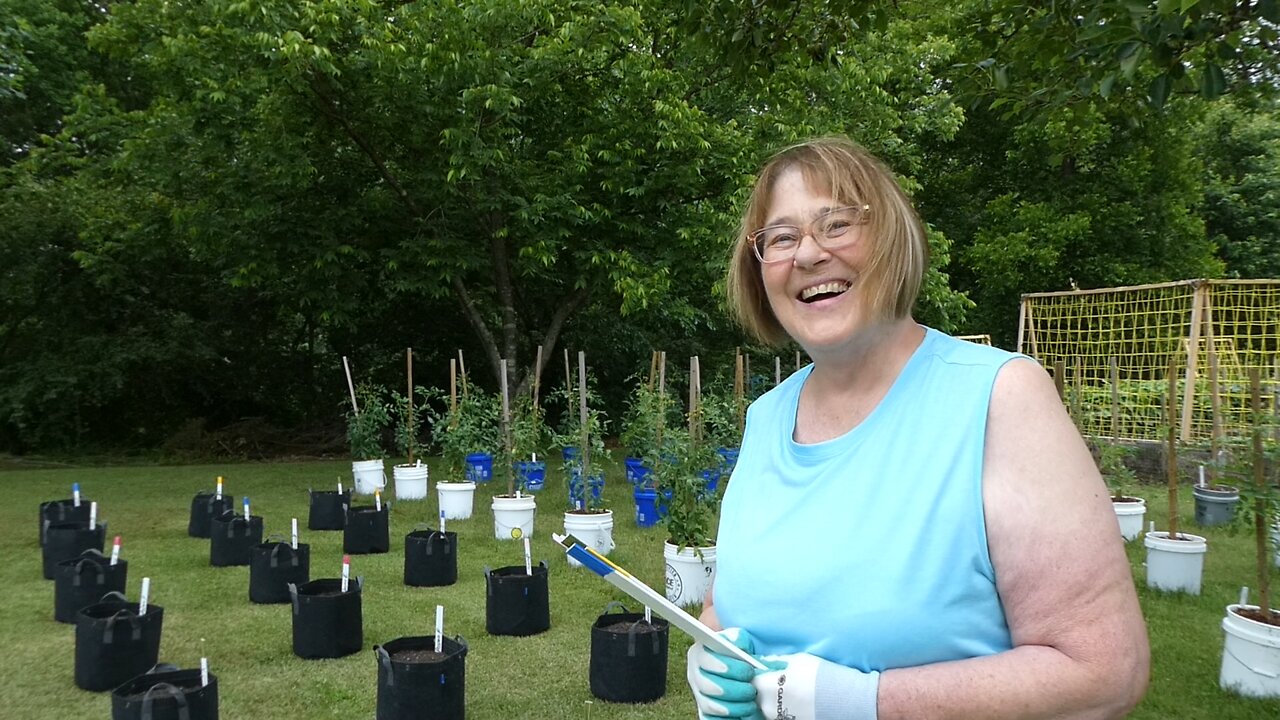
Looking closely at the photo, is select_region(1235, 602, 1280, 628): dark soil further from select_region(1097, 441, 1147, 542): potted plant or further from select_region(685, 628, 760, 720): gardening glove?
select_region(685, 628, 760, 720): gardening glove

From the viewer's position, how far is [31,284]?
12398 millimetres

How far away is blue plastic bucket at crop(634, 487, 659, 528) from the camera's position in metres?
7.43

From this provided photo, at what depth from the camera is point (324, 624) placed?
426cm

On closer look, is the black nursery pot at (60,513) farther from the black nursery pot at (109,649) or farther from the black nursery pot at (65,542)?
the black nursery pot at (109,649)

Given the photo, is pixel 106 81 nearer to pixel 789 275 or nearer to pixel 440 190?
pixel 440 190

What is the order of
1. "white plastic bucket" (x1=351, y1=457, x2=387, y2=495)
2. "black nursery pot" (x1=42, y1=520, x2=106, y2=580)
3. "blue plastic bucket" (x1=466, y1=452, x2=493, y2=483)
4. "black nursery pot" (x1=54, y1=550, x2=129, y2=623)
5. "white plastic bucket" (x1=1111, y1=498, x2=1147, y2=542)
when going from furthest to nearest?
"white plastic bucket" (x1=351, y1=457, x2=387, y2=495), "blue plastic bucket" (x1=466, y1=452, x2=493, y2=483), "white plastic bucket" (x1=1111, y1=498, x2=1147, y2=542), "black nursery pot" (x1=42, y1=520, x2=106, y2=580), "black nursery pot" (x1=54, y1=550, x2=129, y2=623)

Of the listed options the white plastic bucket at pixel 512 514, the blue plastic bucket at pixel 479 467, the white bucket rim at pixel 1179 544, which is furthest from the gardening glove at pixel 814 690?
the blue plastic bucket at pixel 479 467

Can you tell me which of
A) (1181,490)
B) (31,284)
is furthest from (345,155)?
(1181,490)

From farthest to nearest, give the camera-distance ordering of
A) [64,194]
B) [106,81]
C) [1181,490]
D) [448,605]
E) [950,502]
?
1. [106,81]
2. [64,194]
3. [1181,490]
4. [448,605]
5. [950,502]

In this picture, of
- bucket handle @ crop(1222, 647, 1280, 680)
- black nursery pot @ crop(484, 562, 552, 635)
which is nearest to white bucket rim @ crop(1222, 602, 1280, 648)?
bucket handle @ crop(1222, 647, 1280, 680)

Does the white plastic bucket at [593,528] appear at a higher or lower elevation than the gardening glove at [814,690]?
lower

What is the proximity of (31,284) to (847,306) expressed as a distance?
47.0 ft

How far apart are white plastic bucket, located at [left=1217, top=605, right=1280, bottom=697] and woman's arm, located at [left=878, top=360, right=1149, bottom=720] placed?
3.54m

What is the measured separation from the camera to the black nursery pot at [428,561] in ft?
18.4
